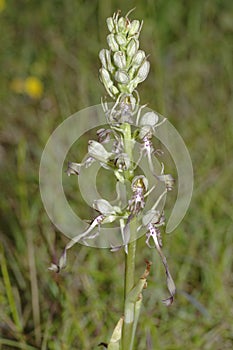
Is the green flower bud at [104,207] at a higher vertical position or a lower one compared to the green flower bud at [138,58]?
lower

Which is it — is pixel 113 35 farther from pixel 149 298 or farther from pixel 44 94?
pixel 44 94

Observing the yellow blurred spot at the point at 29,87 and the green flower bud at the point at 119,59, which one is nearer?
the green flower bud at the point at 119,59

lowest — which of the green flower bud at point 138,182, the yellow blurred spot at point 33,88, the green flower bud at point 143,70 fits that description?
the green flower bud at point 138,182

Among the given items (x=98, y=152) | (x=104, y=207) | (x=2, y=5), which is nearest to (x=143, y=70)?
(x=98, y=152)

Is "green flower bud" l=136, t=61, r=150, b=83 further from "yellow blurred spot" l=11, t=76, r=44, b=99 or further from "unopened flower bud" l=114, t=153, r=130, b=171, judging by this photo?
"yellow blurred spot" l=11, t=76, r=44, b=99

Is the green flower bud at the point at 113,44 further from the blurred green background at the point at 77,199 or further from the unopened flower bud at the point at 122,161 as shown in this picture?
the blurred green background at the point at 77,199

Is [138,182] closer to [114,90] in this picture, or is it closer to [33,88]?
[114,90]

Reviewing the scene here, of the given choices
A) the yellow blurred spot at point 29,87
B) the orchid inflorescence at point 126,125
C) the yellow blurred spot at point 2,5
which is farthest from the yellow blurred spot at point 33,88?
the orchid inflorescence at point 126,125
